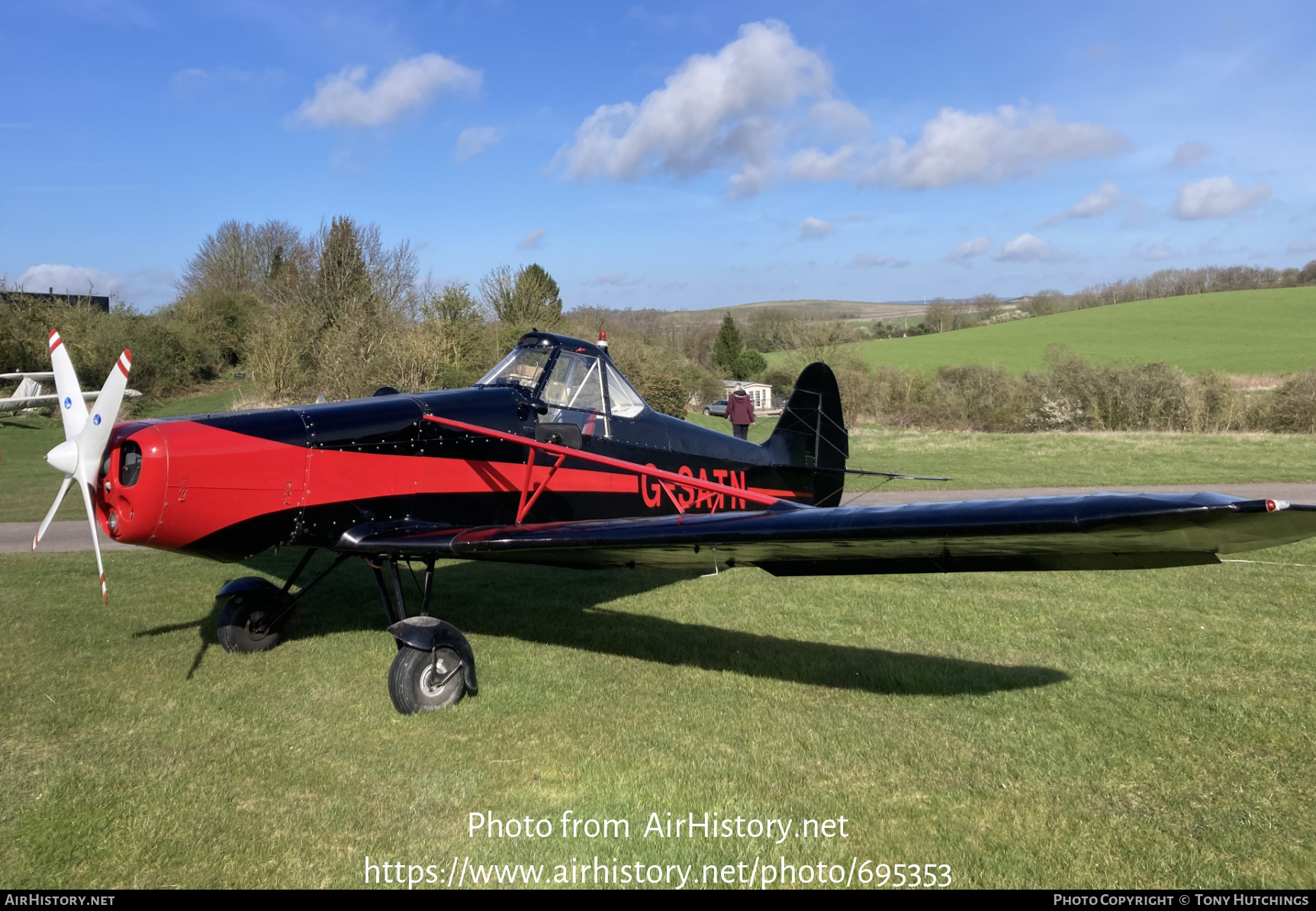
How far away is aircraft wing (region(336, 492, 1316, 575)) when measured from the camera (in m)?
3.25

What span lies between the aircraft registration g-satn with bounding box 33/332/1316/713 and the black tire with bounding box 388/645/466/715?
0.01m

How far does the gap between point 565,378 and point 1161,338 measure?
55.6 m

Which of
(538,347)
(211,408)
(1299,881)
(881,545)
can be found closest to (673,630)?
(538,347)

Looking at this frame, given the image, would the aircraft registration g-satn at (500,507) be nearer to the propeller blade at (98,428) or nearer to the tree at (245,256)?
the propeller blade at (98,428)

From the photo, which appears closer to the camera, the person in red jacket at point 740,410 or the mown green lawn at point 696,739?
the mown green lawn at point 696,739

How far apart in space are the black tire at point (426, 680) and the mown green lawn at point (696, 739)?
187mm

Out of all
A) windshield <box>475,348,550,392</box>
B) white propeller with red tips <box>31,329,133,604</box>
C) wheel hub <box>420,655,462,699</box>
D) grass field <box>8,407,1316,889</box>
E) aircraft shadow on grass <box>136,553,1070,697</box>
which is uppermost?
windshield <box>475,348,550,392</box>

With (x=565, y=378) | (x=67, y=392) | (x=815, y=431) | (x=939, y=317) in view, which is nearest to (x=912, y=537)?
(x=565, y=378)

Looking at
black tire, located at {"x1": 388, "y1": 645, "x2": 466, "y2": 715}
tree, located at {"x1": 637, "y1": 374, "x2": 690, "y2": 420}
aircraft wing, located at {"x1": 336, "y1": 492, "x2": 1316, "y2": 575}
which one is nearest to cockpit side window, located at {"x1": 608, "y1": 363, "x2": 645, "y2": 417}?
aircraft wing, located at {"x1": 336, "y1": 492, "x2": 1316, "y2": 575}

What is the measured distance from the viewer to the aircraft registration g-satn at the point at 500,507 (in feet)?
12.0

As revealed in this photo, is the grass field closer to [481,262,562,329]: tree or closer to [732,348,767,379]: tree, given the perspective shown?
[481,262,562,329]: tree

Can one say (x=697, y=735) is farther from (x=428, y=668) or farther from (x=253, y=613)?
(x=253, y=613)

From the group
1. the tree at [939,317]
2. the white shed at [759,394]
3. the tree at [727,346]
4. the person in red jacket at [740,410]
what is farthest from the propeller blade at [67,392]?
the tree at [939,317]

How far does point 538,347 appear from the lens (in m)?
6.74
